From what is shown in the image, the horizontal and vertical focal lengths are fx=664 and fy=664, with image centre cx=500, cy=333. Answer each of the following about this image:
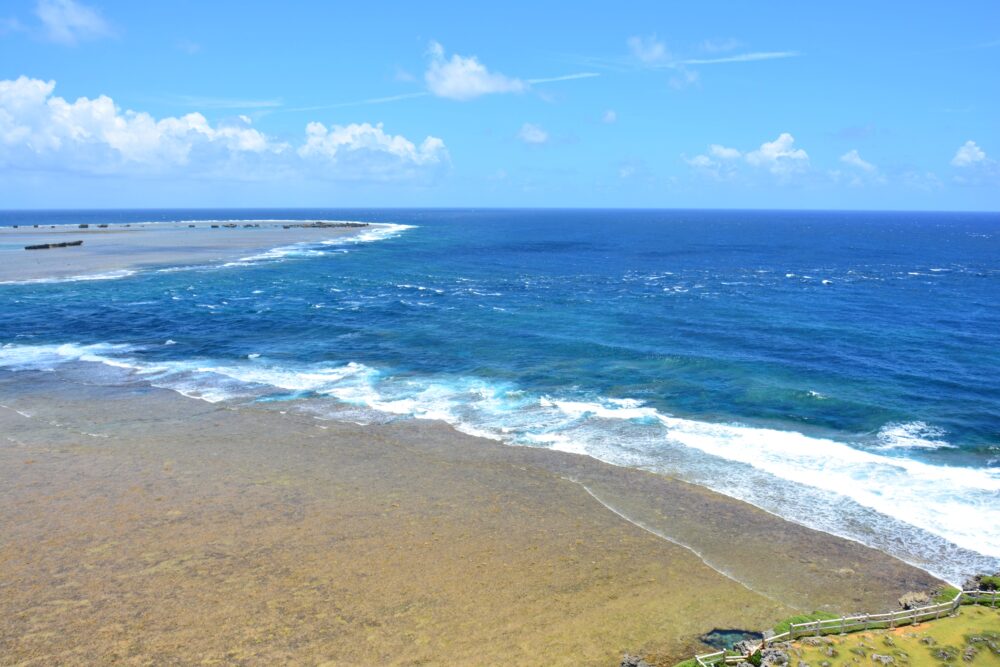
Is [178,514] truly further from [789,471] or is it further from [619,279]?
[619,279]

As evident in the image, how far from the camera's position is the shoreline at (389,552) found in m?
23.6

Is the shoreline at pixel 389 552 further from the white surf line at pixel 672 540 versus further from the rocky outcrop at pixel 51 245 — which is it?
the rocky outcrop at pixel 51 245

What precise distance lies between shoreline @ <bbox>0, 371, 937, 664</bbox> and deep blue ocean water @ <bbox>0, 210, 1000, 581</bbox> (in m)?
4.42

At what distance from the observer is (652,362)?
57.8 metres

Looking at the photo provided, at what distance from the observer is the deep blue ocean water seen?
35969 mm

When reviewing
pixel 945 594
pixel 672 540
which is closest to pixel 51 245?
pixel 672 540

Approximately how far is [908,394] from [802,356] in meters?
11.4

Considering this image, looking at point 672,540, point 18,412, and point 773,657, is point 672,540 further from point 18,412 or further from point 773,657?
point 18,412

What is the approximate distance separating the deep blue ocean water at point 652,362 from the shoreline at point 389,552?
4.42m

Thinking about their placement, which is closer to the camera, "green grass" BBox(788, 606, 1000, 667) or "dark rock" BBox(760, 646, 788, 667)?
"dark rock" BBox(760, 646, 788, 667)

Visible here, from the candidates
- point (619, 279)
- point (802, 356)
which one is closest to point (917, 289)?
point (619, 279)

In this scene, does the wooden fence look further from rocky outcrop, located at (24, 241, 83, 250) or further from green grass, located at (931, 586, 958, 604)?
rocky outcrop, located at (24, 241, 83, 250)

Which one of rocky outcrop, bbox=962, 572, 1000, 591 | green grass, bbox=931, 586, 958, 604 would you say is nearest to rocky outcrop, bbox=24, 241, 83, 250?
A: green grass, bbox=931, 586, 958, 604

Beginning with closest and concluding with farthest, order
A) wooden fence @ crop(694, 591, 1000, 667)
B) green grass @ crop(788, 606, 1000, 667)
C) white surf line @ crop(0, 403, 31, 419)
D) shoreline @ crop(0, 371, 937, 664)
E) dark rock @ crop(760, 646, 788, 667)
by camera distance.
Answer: dark rock @ crop(760, 646, 788, 667) → green grass @ crop(788, 606, 1000, 667) → wooden fence @ crop(694, 591, 1000, 667) → shoreline @ crop(0, 371, 937, 664) → white surf line @ crop(0, 403, 31, 419)
